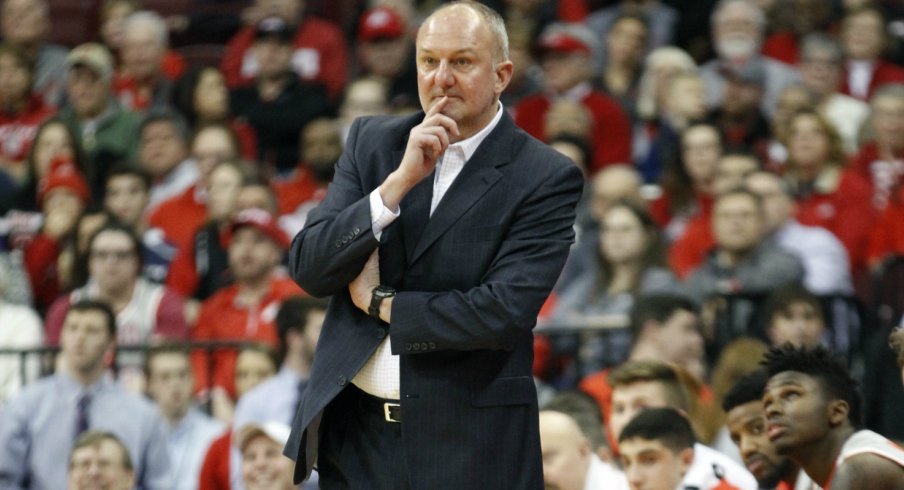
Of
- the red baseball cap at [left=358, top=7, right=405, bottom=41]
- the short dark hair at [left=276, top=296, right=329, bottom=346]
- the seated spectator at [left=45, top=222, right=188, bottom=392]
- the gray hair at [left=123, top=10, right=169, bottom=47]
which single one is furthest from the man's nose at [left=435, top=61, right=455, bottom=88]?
the gray hair at [left=123, top=10, right=169, bottom=47]

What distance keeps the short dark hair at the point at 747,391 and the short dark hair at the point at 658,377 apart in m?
0.86

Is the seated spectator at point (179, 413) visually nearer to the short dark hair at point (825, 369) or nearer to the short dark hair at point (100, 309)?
the short dark hair at point (100, 309)

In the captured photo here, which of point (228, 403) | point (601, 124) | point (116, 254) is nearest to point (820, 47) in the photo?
point (601, 124)

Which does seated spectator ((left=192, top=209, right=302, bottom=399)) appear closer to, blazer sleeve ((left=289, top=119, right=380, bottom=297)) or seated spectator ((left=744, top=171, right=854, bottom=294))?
seated spectator ((left=744, top=171, right=854, bottom=294))

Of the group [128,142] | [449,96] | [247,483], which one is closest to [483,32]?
[449,96]

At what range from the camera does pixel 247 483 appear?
780 cm

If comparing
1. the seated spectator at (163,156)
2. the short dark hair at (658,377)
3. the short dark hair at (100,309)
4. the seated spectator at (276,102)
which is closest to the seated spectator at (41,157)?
the seated spectator at (163,156)

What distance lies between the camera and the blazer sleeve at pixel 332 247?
13.8 feet

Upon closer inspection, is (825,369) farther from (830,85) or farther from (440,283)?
(830,85)

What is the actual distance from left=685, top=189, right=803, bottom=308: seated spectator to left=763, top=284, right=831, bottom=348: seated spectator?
20.6 inches

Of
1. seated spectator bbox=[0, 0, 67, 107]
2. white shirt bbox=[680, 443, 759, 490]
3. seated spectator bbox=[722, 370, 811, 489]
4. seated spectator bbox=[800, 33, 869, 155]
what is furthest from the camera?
seated spectator bbox=[0, 0, 67, 107]

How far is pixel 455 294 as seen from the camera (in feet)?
13.9

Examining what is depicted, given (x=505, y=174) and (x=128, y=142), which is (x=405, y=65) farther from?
(x=505, y=174)

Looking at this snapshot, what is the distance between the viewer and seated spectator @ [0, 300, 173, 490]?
8477mm
